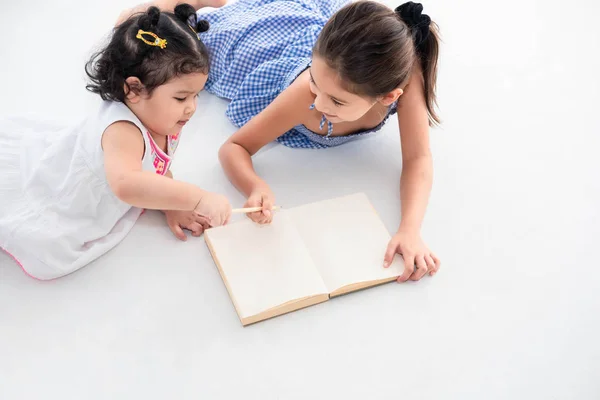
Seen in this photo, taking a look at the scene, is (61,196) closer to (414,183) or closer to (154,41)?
(154,41)

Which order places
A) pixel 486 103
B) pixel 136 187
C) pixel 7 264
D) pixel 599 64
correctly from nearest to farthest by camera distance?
pixel 136 187
pixel 7 264
pixel 486 103
pixel 599 64

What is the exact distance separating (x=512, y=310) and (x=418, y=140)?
14.1 inches

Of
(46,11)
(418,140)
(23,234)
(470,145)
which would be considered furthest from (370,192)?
(46,11)

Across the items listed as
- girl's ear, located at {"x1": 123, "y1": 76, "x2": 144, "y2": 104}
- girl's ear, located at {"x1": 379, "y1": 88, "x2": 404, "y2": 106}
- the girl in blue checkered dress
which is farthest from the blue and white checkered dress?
girl's ear, located at {"x1": 123, "y1": 76, "x2": 144, "y2": 104}

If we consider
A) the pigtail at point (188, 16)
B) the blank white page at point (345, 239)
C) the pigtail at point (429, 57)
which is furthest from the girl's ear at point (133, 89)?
the pigtail at point (429, 57)

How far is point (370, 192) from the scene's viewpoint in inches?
47.1

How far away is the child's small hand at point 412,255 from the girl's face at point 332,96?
0.75 ft

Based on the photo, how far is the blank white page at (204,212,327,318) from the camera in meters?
0.96

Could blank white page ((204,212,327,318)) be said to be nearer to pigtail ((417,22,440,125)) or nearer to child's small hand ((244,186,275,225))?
child's small hand ((244,186,275,225))

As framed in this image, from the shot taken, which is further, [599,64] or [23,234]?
[599,64]

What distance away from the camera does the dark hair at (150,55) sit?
34.4 inches

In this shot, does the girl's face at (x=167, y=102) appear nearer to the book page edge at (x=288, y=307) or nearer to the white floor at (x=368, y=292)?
the white floor at (x=368, y=292)

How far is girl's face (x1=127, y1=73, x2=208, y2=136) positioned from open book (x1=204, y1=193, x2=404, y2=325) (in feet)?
0.68

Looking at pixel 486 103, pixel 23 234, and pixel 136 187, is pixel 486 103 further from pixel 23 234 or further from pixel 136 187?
pixel 23 234
